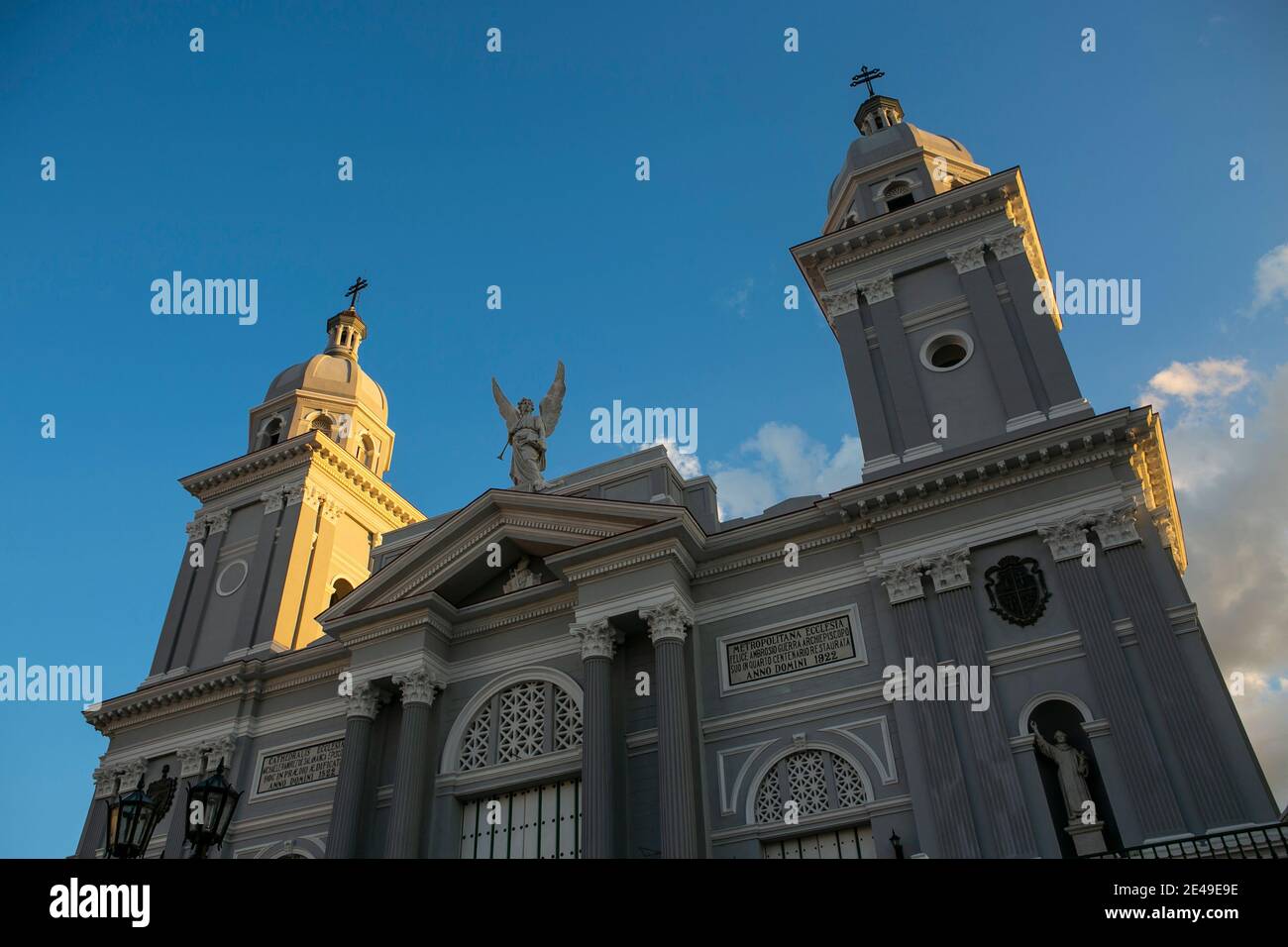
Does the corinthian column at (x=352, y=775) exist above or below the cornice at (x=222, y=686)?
below

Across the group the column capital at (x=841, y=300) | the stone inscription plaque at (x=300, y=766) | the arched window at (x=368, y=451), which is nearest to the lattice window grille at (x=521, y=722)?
the stone inscription plaque at (x=300, y=766)

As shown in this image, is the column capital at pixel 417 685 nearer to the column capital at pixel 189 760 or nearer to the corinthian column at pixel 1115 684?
the column capital at pixel 189 760

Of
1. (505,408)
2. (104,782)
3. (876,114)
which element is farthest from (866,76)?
(104,782)

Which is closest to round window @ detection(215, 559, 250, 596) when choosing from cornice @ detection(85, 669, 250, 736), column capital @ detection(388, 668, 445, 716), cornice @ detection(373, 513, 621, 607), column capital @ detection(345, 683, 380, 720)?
cornice @ detection(85, 669, 250, 736)

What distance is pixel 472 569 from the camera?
2323cm

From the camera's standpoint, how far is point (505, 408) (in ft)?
84.7

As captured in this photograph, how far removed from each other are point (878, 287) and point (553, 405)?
8663 mm

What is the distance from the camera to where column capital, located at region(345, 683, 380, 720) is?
22.0 metres

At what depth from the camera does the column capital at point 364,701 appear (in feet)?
72.1

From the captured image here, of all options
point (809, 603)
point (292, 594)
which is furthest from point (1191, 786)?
point (292, 594)

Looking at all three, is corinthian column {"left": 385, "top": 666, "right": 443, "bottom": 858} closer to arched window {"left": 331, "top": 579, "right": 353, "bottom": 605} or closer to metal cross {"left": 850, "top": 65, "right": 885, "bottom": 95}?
arched window {"left": 331, "top": 579, "right": 353, "bottom": 605}

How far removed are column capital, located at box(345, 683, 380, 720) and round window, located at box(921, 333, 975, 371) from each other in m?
14.4

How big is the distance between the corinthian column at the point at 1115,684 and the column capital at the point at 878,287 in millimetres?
7375

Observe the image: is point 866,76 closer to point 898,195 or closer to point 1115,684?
point 898,195
